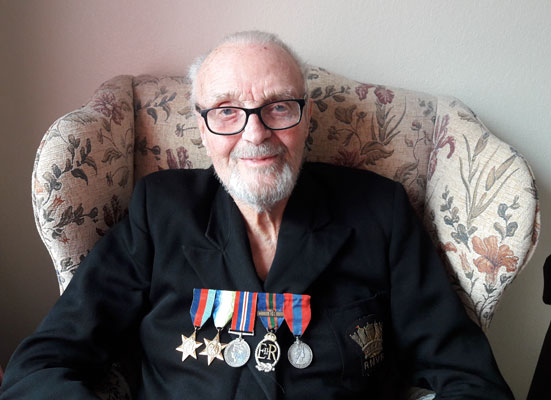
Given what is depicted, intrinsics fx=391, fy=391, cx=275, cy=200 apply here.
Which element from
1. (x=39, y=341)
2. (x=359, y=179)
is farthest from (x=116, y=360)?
(x=359, y=179)

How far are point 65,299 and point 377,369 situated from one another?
2.64ft

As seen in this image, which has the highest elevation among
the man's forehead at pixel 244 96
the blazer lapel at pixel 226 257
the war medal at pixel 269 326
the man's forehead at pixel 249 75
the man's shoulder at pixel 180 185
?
the man's forehead at pixel 249 75

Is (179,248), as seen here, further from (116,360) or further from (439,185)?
(439,185)

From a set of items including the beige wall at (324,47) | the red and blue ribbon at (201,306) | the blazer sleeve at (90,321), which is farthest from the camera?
the beige wall at (324,47)

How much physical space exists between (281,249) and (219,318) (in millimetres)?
226

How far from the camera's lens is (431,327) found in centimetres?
99

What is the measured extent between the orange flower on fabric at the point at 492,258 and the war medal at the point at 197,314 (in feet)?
2.20

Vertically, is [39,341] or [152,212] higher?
[152,212]

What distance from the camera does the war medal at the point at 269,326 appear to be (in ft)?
3.00

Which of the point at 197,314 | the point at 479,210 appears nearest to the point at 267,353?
the point at 197,314

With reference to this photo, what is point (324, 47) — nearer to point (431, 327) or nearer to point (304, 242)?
point (304, 242)

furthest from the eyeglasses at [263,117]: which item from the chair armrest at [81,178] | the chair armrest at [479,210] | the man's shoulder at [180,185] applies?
the chair armrest at [479,210]

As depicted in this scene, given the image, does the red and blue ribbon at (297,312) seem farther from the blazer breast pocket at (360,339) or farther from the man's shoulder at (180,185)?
the man's shoulder at (180,185)

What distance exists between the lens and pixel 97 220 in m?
1.07
